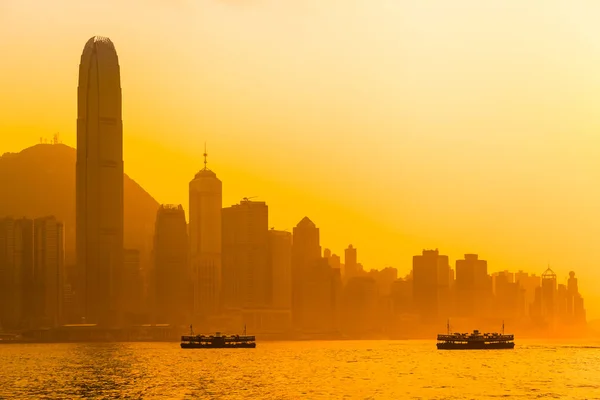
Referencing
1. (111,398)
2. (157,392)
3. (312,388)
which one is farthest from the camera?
(312,388)

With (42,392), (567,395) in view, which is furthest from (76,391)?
(567,395)

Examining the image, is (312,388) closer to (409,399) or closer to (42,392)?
(409,399)

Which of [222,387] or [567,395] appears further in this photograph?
[222,387]

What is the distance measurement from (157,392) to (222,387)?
653 inches

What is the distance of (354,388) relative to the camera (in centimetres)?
19088

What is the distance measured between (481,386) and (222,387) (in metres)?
50.4

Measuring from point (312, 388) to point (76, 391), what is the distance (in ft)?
142

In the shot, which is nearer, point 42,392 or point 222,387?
point 42,392

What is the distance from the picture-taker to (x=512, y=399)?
170 m

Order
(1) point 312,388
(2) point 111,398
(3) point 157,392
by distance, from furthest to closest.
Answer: (1) point 312,388, (3) point 157,392, (2) point 111,398

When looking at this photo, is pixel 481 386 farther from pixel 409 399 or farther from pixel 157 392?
pixel 157 392

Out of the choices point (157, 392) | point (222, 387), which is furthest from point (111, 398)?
point (222, 387)

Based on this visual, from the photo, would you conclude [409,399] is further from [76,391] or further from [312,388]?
[76,391]

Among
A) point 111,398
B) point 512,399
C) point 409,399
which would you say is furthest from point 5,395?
point 512,399
